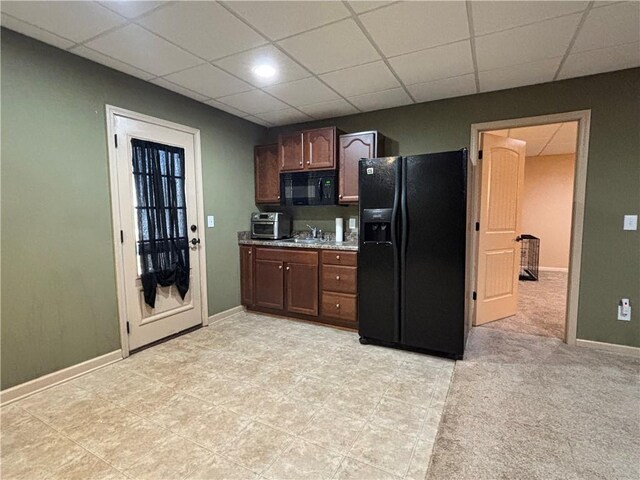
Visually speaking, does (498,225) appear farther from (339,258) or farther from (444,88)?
(339,258)

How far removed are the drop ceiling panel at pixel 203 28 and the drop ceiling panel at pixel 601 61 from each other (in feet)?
7.97

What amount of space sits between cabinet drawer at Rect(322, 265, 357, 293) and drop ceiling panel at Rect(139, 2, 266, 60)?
2137mm

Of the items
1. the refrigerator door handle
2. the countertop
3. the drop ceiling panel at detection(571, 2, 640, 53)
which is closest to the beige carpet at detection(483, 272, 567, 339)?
the refrigerator door handle

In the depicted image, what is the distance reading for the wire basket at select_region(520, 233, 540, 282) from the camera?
6227 millimetres

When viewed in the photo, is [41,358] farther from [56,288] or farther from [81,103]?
[81,103]

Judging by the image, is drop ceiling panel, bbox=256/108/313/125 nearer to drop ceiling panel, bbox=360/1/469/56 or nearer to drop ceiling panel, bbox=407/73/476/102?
drop ceiling panel, bbox=407/73/476/102

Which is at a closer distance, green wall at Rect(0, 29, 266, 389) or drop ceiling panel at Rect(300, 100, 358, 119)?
green wall at Rect(0, 29, 266, 389)

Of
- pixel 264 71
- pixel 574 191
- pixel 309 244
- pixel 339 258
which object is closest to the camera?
pixel 264 71

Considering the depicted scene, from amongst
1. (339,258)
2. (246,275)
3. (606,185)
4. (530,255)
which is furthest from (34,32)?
(530,255)

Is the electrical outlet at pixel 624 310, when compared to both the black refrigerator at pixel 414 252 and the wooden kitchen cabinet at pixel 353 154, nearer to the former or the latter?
the black refrigerator at pixel 414 252

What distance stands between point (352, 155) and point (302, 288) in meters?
1.61

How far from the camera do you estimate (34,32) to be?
2049 millimetres

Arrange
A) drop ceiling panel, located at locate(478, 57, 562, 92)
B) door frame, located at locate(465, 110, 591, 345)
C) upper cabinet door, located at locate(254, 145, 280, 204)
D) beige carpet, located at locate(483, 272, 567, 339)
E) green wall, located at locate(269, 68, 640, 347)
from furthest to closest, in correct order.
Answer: upper cabinet door, located at locate(254, 145, 280, 204) → beige carpet, located at locate(483, 272, 567, 339) → door frame, located at locate(465, 110, 591, 345) → green wall, located at locate(269, 68, 640, 347) → drop ceiling panel, located at locate(478, 57, 562, 92)

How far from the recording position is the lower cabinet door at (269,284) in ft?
12.2
